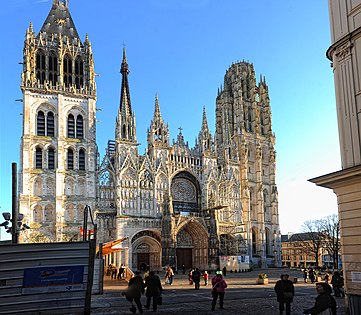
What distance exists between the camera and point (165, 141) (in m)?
55.7

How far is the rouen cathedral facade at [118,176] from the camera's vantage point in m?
48.4

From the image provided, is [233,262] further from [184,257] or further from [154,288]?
[154,288]

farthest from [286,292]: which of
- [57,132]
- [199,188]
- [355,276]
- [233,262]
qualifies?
[199,188]

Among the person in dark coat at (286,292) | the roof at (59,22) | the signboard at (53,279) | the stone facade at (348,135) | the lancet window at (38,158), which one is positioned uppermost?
the roof at (59,22)

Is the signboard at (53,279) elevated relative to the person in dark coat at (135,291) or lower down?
elevated

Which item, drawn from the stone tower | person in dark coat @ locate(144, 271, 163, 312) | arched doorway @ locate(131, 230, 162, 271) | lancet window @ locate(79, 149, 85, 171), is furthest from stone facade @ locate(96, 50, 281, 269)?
person in dark coat @ locate(144, 271, 163, 312)

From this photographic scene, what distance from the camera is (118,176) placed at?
50.9 metres

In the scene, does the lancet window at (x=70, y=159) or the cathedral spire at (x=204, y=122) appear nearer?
the lancet window at (x=70, y=159)

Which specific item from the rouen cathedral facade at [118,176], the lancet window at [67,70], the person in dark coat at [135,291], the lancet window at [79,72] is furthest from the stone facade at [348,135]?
the lancet window at [79,72]

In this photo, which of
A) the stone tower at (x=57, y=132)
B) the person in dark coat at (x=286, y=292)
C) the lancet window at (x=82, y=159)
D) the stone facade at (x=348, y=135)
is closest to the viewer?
the stone facade at (x=348, y=135)

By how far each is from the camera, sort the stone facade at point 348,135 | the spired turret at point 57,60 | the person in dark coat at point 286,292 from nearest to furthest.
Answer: the stone facade at point 348,135, the person in dark coat at point 286,292, the spired turret at point 57,60

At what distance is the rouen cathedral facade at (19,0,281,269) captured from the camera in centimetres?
4844

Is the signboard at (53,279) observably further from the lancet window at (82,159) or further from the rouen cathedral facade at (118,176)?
the lancet window at (82,159)

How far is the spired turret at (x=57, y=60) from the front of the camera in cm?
5031
